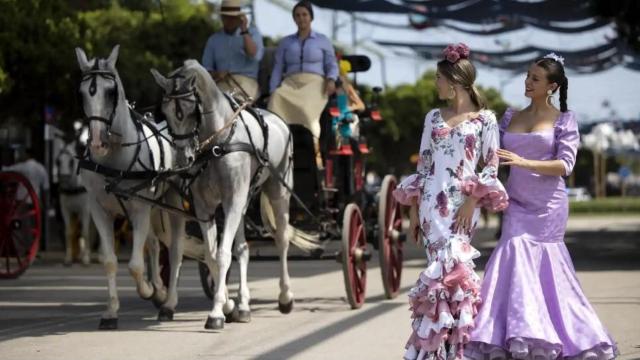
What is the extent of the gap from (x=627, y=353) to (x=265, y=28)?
1552cm

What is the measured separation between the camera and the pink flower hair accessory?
7746 millimetres

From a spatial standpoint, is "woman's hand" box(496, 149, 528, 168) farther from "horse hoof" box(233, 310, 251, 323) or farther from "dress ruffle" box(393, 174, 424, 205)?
"horse hoof" box(233, 310, 251, 323)

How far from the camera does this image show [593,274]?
18.2m

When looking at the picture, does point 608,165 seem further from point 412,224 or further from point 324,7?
point 412,224

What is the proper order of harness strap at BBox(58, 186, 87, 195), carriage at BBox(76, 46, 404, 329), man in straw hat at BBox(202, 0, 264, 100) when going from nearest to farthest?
carriage at BBox(76, 46, 404, 329) → man in straw hat at BBox(202, 0, 264, 100) → harness strap at BBox(58, 186, 87, 195)

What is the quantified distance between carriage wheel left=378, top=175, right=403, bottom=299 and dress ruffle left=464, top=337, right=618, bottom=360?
21.6 ft

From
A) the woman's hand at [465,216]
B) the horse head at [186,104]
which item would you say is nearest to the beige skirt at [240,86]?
the horse head at [186,104]

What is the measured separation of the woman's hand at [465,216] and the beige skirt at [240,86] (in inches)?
224

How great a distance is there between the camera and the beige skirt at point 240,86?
1329 centimetres

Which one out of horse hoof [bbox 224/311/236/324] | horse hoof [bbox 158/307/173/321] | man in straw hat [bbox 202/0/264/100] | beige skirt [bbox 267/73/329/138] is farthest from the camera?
beige skirt [bbox 267/73/329/138]

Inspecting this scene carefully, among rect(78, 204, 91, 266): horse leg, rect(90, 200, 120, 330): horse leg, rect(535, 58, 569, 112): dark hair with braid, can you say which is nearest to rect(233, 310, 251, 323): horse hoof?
rect(90, 200, 120, 330): horse leg

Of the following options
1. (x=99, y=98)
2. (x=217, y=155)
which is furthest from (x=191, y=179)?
(x=99, y=98)

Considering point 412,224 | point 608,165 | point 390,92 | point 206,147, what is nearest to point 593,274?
point 206,147

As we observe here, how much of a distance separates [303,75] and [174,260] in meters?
2.43
